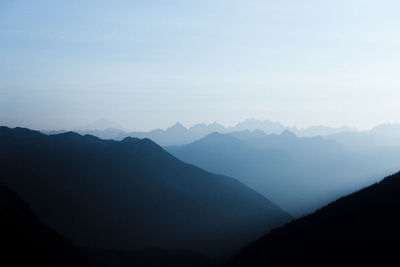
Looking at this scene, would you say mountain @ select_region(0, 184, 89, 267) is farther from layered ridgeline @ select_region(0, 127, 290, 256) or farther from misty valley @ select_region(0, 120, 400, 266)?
layered ridgeline @ select_region(0, 127, 290, 256)

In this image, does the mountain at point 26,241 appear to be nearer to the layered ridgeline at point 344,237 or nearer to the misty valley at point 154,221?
the misty valley at point 154,221

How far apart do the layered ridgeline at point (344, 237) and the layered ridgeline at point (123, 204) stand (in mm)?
60077

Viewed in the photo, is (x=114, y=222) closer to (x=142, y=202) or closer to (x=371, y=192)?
(x=142, y=202)

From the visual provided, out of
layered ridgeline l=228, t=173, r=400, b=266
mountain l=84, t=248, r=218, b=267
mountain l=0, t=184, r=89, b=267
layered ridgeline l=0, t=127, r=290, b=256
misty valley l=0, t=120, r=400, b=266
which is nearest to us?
layered ridgeline l=228, t=173, r=400, b=266

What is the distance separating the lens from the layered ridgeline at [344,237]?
4519 centimetres

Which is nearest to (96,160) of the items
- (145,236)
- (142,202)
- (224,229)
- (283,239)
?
(142,202)

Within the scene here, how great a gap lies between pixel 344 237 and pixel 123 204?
12529cm

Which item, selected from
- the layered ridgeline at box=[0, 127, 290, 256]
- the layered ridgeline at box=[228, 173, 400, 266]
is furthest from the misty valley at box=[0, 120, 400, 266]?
the layered ridgeline at box=[0, 127, 290, 256]

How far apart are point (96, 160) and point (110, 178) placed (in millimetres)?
19071

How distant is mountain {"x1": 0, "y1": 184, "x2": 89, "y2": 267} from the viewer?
62.9 metres

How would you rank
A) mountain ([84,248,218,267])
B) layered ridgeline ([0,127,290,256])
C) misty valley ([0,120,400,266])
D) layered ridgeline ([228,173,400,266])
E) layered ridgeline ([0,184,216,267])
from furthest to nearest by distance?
1. layered ridgeline ([0,127,290,256])
2. mountain ([84,248,218,267])
3. layered ridgeline ([0,184,216,267])
4. misty valley ([0,120,400,266])
5. layered ridgeline ([228,173,400,266])

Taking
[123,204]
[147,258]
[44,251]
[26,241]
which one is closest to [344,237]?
[44,251]

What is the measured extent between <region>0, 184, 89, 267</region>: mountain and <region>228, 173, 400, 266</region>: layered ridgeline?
126ft

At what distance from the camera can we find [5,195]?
273 feet
